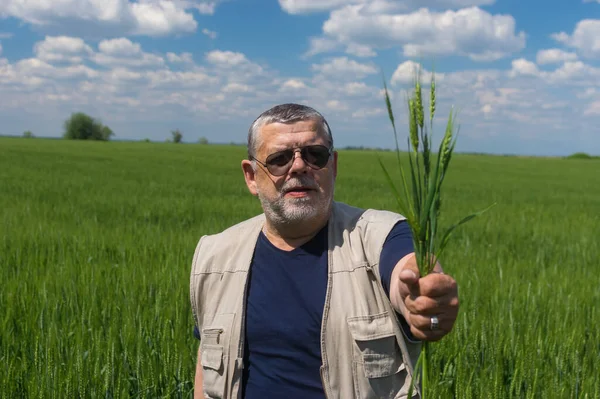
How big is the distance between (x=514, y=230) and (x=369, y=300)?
749 centimetres

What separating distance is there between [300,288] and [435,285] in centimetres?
94

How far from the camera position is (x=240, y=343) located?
1994 millimetres

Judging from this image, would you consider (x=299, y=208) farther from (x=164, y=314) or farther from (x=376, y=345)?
(x=164, y=314)

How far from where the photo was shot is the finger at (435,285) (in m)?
1.04

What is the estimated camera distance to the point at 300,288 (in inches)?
76.9

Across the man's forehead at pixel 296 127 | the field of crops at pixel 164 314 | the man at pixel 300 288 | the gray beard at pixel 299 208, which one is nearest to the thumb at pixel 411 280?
the man at pixel 300 288

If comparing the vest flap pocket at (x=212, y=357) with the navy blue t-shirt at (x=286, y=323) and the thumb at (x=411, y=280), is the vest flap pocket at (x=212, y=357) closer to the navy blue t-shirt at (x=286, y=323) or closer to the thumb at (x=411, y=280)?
the navy blue t-shirt at (x=286, y=323)

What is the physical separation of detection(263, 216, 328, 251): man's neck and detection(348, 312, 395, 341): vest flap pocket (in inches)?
14.6

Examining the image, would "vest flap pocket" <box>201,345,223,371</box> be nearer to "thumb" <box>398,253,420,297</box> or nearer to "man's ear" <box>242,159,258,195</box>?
"man's ear" <box>242,159,258,195</box>

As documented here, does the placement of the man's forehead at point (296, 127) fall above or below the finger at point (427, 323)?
above

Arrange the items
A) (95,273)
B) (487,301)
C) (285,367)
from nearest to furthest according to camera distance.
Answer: (285,367), (487,301), (95,273)

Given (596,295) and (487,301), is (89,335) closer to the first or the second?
(487,301)

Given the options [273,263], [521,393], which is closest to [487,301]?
[521,393]

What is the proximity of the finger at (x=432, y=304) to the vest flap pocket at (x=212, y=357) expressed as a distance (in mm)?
1037
